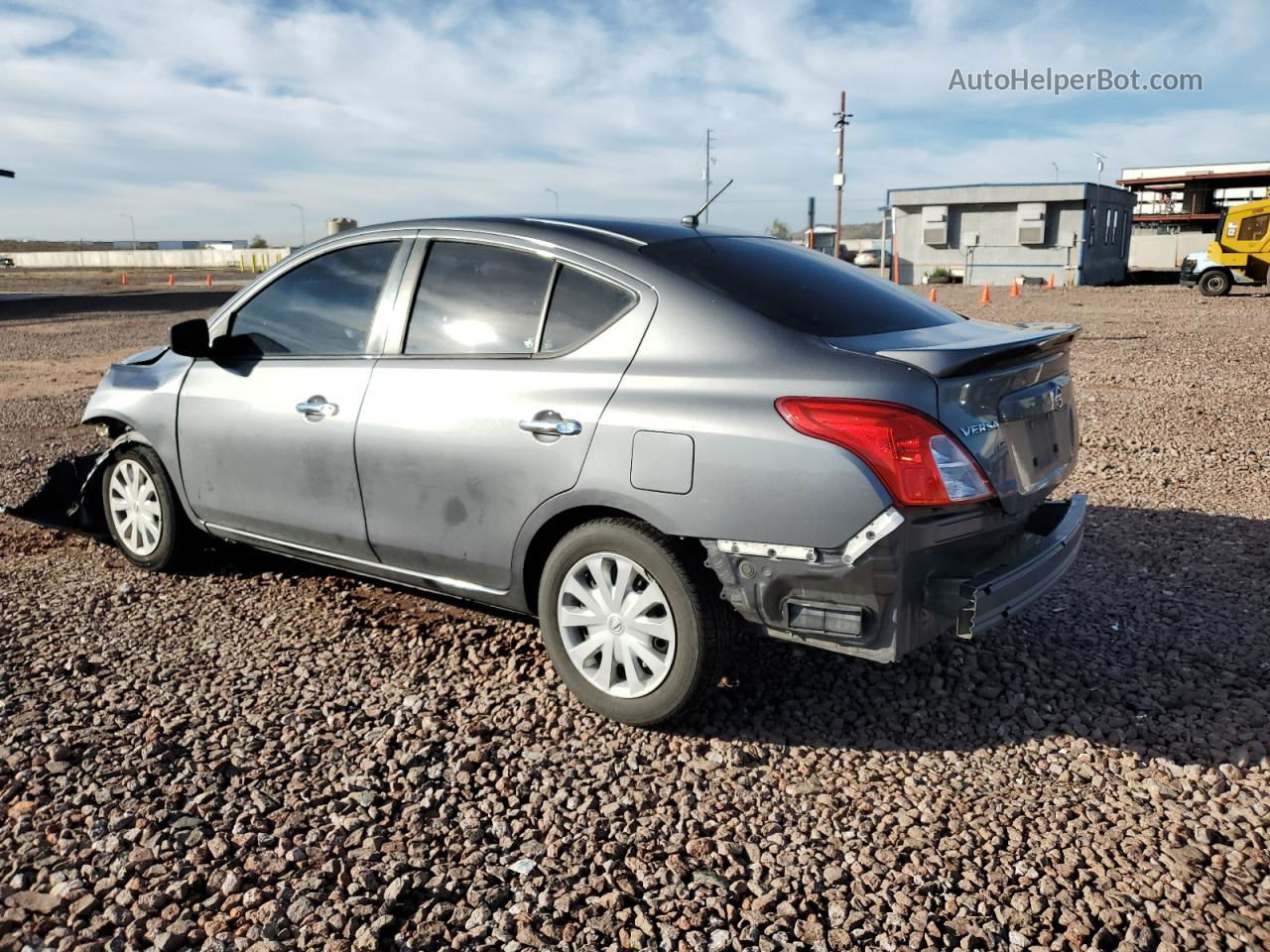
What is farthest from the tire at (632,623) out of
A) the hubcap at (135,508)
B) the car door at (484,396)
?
the hubcap at (135,508)

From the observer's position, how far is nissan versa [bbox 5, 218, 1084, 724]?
300 centimetres

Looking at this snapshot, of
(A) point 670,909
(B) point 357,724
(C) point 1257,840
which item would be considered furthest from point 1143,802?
(B) point 357,724

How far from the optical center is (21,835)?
2.88 m

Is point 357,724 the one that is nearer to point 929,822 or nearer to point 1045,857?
point 929,822

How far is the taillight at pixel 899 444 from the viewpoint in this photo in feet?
9.59

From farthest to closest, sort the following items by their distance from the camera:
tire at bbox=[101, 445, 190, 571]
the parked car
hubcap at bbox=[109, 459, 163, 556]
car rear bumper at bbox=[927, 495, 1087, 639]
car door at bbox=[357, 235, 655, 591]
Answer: the parked car → hubcap at bbox=[109, 459, 163, 556] → tire at bbox=[101, 445, 190, 571] → car door at bbox=[357, 235, 655, 591] → car rear bumper at bbox=[927, 495, 1087, 639]

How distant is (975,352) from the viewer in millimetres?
3080

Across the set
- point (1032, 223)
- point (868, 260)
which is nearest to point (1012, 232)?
point (1032, 223)

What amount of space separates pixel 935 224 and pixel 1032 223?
4771 millimetres

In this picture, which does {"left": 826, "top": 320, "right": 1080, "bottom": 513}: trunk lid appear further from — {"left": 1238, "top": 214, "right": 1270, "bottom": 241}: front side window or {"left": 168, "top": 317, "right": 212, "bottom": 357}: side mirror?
{"left": 1238, "top": 214, "right": 1270, "bottom": 241}: front side window

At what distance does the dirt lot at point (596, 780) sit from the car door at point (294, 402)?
51 centimetres

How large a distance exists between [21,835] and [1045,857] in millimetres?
2852

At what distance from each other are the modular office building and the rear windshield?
4513cm

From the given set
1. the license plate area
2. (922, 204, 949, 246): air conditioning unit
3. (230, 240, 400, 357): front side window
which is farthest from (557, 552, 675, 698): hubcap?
(922, 204, 949, 246): air conditioning unit
